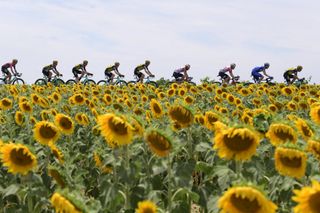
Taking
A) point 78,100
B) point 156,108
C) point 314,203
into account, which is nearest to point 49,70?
point 78,100

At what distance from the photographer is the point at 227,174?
551 cm

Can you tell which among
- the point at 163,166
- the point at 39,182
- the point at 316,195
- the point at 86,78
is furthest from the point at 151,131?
the point at 86,78

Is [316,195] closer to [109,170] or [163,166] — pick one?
[163,166]

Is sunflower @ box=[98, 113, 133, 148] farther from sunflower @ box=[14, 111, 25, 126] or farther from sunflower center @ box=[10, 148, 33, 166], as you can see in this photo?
sunflower @ box=[14, 111, 25, 126]

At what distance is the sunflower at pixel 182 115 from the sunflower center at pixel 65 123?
2016 mm

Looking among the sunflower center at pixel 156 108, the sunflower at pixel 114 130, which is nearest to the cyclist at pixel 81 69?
the sunflower center at pixel 156 108

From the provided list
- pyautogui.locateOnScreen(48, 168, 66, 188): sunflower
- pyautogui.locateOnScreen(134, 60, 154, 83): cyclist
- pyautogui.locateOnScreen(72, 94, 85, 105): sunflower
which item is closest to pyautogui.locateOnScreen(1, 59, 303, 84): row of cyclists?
pyautogui.locateOnScreen(134, 60, 154, 83): cyclist

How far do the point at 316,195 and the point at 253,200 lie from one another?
0.44 metres

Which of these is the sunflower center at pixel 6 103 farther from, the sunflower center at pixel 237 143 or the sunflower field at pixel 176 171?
the sunflower center at pixel 237 143

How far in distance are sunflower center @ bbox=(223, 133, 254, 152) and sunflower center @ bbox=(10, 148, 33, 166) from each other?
1.91 m

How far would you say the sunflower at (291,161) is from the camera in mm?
4973

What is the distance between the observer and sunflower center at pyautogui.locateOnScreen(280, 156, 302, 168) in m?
5.04

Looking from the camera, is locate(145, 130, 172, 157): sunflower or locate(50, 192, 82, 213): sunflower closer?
locate(50, 192, 82, 213): sunflower

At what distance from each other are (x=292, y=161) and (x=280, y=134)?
0.96 meters
